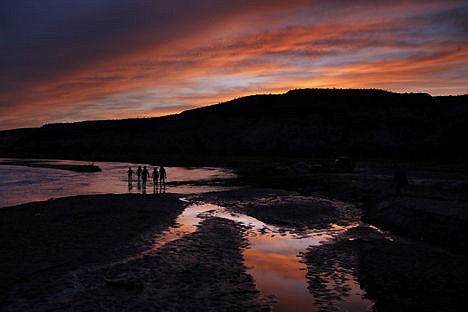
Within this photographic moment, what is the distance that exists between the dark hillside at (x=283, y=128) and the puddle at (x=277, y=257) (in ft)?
199

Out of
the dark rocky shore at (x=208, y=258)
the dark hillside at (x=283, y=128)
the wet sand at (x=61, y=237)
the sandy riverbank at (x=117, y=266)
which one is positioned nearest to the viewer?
the sandy riverbank at (x=117, y=266)

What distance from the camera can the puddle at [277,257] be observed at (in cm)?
937

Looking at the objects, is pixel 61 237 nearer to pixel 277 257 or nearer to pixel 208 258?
pixel 208 258

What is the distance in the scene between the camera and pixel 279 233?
54.7 ft

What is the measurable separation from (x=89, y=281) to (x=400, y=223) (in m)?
12.9

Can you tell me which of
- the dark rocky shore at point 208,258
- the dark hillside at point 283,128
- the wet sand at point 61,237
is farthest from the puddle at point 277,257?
the dark hillside at point 283,128

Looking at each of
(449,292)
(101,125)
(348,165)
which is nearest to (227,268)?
(449,292)

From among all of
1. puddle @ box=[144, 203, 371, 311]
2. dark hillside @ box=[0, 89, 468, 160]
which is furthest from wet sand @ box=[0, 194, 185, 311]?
dark hillside @ box=[0, 89, 468, 160]

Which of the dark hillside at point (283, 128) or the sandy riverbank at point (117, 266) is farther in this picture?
the dark hillside at point (283, 128)

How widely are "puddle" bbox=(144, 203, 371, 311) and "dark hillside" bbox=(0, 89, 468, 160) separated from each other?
199 ft

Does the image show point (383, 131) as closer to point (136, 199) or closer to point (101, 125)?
point (136, 199)

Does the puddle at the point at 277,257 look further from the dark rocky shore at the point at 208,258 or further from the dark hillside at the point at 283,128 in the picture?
the dark hillside at the point at 283,128

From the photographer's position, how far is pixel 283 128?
127 meters

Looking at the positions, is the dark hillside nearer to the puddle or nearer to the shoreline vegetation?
the shoreline vegetation
